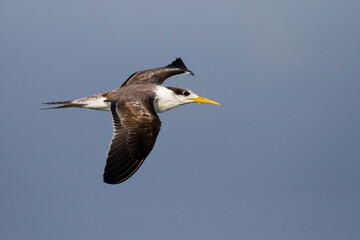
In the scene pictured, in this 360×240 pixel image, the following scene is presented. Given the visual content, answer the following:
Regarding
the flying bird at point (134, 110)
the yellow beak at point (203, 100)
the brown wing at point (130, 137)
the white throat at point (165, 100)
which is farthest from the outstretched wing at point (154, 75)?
the brown wing at point (130, 137)

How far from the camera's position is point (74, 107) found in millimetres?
16750

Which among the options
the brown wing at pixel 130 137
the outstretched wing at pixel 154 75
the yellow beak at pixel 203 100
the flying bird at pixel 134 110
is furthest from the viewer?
the outstretched wing at pixel 154 75

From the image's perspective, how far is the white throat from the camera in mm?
16844

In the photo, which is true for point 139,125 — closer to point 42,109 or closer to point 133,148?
point 133,148

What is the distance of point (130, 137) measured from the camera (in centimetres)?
1442

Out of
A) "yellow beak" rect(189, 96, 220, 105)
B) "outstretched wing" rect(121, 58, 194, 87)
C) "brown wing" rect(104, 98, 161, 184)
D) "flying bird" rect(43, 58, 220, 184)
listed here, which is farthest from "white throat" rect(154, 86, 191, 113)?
"outstretched wing" rect(121, 58, 194, 87)

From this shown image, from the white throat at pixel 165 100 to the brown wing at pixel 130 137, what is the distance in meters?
0.99

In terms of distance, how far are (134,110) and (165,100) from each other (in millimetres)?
1881

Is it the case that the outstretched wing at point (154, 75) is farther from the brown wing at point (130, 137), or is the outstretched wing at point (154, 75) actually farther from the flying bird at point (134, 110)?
the brown wing at point (130, 137)

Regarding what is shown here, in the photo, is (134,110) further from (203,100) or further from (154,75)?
(154,75)

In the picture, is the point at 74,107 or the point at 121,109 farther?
the point at 74,107

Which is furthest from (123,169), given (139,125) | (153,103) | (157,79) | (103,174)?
(157,79)

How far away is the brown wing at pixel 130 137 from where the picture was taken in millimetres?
13570

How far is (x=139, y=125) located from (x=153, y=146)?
782mm
